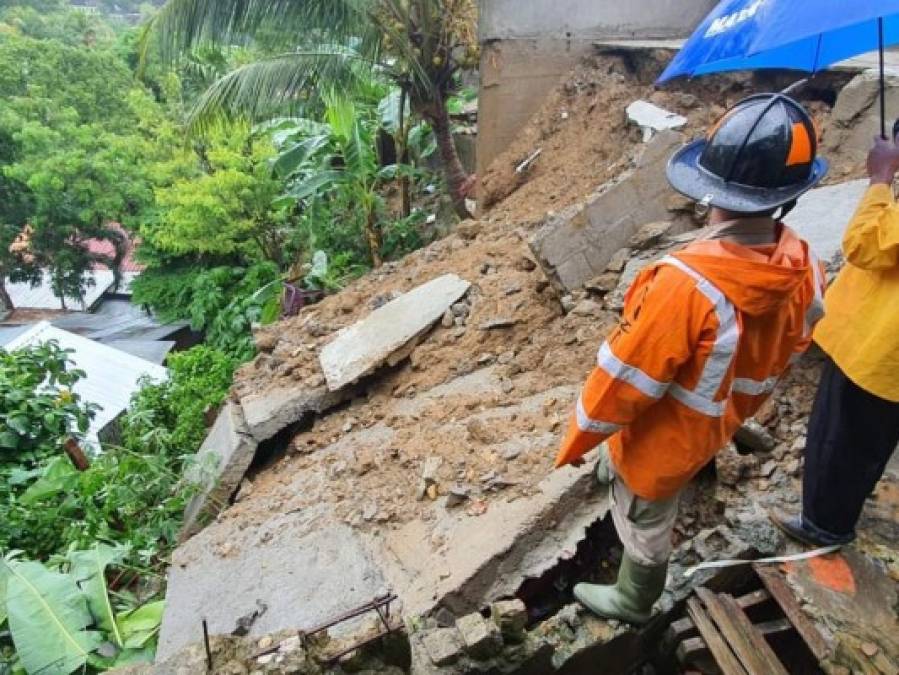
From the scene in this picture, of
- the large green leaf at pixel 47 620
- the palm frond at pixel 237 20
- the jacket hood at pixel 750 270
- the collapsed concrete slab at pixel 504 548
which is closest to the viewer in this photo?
the jacket hood at pixel 750 270

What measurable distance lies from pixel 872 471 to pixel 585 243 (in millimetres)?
2281

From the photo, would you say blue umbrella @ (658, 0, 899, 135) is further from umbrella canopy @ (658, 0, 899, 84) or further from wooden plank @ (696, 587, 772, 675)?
wooden plank @ (696, 587, 772, 675)

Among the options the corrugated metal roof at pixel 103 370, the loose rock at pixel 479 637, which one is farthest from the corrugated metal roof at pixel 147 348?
the loose rock at pixel 479 637

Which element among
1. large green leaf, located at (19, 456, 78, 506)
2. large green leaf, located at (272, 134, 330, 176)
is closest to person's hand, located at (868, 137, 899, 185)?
large green leaf, located at (19, 456, 78, 506)

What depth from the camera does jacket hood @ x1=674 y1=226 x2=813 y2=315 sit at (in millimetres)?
1638

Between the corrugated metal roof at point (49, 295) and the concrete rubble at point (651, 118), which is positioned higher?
the concrete rubble at point (651, 118)

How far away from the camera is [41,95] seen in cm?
1619

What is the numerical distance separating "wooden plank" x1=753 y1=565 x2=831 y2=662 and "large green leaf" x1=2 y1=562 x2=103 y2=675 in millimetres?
2840

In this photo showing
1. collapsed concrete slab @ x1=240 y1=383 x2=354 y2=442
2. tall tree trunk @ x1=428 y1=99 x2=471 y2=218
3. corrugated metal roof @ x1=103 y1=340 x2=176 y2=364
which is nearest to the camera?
collapsed concrete slab @ x1=240 y1=383 x2=354 y2=442

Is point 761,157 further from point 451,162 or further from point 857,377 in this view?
point 451,162

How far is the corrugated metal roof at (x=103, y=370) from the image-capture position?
915 centimetres

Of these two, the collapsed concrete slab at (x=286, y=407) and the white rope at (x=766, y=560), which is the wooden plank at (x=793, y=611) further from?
the collapsed concrete slab at (x=286, y=407)

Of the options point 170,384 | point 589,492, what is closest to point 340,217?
point 170,384

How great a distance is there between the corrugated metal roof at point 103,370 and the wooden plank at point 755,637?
8.27 metres
